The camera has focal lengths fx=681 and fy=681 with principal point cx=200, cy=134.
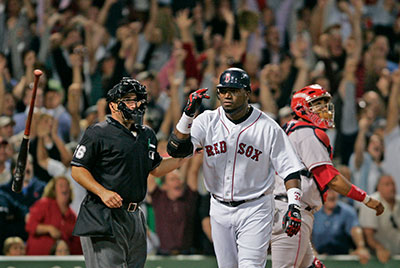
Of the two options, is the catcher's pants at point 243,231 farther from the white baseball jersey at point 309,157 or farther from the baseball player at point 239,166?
the white baseball jersey at point 309,157

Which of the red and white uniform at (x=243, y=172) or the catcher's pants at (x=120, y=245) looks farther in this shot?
the red and white uniform at (x=243, y=172)

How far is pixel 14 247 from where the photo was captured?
303 inches

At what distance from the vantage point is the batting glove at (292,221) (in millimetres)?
5000

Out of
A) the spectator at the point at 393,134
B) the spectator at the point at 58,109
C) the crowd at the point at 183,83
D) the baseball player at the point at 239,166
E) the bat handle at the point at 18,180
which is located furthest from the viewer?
the spectator at the point at 393,134

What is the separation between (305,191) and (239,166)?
0.79m

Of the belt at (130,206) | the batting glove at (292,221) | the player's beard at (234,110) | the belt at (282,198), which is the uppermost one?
the player's beard at (234,110)

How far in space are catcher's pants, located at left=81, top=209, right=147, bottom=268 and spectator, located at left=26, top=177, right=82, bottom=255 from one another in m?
2.83

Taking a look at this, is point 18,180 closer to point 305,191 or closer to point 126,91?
point 126,91

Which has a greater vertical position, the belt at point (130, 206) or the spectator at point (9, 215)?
the belt at point (130, 206)

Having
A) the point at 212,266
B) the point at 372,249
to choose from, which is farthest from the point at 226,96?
the point at 372,249

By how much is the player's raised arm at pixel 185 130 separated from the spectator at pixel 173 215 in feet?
9.38

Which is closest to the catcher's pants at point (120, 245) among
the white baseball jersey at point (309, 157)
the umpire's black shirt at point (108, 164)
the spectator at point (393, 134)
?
the umpire's black shirt at point (108, 164)

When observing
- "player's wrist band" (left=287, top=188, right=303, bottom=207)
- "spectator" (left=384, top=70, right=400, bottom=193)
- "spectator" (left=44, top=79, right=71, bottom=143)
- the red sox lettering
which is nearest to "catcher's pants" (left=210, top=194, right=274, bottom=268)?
"player's wrist band" (left=287, top=188, right=303, bottom=207)

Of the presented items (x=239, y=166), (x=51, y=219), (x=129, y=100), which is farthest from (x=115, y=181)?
(x=51, y=219)
